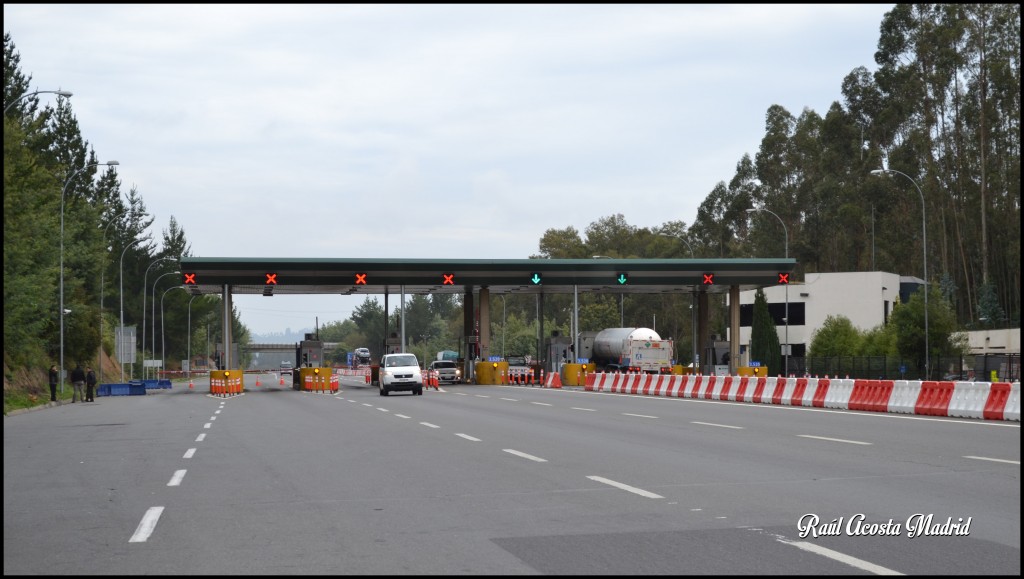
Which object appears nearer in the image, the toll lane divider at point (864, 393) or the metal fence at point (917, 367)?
the toll lane divider at point (864, 393)

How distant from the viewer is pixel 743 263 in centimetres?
6444

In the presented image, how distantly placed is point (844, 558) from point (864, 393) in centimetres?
2214

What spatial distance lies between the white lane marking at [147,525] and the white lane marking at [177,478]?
7.16 ft

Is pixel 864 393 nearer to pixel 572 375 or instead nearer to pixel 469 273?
pixel 572 375

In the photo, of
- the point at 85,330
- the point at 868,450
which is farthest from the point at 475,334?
the point at 868,450

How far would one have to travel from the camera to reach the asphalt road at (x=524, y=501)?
28.8ft

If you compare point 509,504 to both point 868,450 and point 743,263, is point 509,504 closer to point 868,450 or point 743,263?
point 868,450

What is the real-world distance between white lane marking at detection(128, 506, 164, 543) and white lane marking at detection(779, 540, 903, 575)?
17.1 ft

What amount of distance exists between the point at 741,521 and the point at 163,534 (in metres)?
4.93

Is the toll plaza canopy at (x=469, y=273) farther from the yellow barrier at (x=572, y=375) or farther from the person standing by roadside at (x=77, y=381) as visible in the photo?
the person standing by roadside at (x=77, y=381)

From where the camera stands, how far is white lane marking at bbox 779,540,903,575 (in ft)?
26.8

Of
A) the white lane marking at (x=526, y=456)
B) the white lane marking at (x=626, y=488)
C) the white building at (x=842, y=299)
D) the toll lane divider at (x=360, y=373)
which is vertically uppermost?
the white building at (x=842, y=299)

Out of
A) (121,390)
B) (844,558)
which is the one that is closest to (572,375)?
(121,390)

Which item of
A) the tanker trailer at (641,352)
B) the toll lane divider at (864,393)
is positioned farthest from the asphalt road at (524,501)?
the tanker trailer at (641,352)
